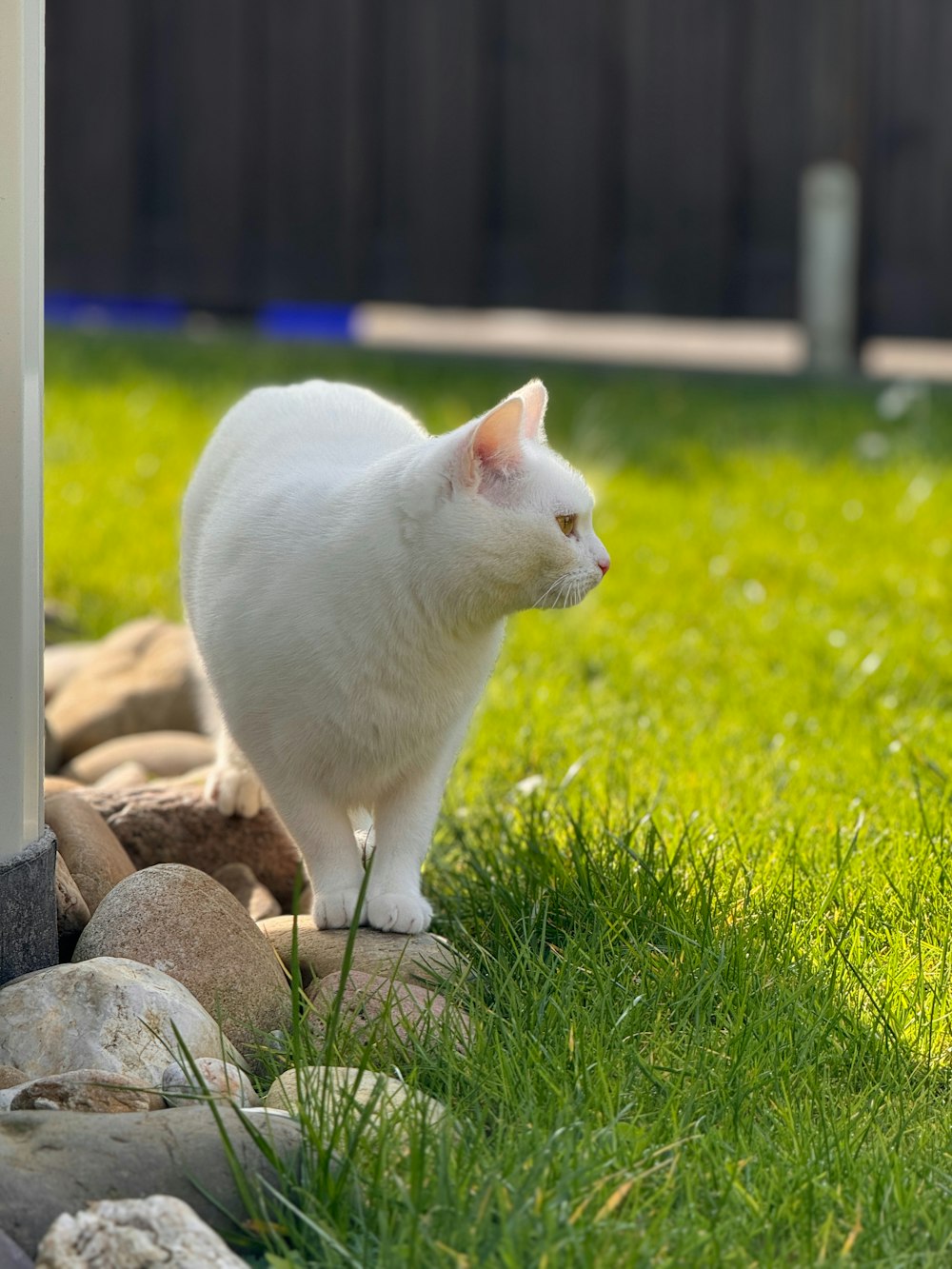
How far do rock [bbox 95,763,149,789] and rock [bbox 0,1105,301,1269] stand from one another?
125cm

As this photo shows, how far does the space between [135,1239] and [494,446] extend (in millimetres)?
1111

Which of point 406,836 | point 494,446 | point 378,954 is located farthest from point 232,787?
point 494,446

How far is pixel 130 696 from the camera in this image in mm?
3516

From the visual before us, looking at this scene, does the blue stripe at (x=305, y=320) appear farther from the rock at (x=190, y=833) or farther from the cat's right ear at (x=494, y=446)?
the cat's right ear at (x=494, y=446)

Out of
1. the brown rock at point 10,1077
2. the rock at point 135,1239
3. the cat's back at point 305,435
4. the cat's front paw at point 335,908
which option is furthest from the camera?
the cat's back at point 305,435

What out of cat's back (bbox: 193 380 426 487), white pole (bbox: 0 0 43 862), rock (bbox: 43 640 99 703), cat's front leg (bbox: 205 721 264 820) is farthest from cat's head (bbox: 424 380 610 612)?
A: rock (bbox: 43 640 99 703)

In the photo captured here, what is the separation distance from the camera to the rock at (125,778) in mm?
2962

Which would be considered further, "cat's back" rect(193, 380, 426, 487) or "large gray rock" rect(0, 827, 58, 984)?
"cat's back" rect(193, 380, 426, 487)

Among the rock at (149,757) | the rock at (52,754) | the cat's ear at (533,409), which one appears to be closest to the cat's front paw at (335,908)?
the cat's ear at (533,409)

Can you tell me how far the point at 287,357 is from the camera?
7.09 metres

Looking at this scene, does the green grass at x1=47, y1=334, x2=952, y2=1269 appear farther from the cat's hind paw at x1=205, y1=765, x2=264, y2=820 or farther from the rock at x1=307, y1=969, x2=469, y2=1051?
the cat's hind paw at x1=205, y1=765, x2=264, y2=820

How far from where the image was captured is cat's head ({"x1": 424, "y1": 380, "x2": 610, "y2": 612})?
84.9 inches

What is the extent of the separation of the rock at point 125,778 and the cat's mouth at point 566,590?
984mm

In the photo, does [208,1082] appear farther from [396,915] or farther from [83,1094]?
[396,915]
